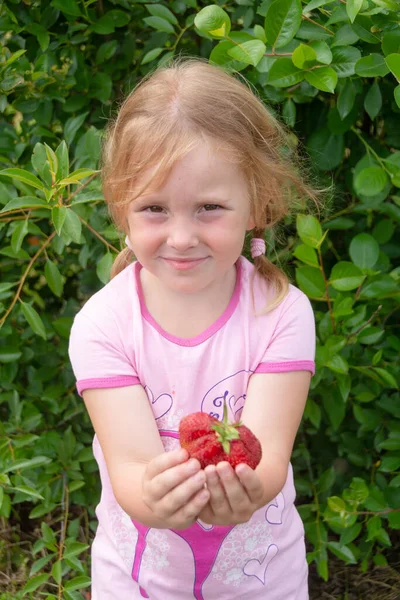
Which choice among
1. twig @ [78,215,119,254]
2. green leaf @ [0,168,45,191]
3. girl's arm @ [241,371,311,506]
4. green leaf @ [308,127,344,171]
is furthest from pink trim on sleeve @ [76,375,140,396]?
green leaf @ [308,127,344,171]

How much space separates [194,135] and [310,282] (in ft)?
2.22

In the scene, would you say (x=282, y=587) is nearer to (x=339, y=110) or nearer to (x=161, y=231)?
(x=161, y=231)

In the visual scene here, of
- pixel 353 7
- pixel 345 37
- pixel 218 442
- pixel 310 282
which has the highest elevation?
pixel 353 7

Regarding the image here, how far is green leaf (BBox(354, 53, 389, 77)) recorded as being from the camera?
180 centimetres

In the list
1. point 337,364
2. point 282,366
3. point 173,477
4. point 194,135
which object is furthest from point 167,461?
point 337,364

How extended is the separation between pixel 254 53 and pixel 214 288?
0.45 metres

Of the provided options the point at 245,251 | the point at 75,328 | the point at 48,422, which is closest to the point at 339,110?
the point at 245,251

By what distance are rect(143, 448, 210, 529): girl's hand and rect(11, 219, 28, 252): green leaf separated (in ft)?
2.68

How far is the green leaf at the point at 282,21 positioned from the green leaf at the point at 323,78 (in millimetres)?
86

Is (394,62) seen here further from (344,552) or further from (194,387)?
(344,552)

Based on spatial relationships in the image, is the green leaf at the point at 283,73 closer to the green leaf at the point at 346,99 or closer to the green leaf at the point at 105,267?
the green leaf at the point at 346,99

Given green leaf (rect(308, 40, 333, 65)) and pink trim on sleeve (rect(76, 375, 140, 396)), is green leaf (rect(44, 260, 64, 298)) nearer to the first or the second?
pink trim on sleeve (rect(76, 375, 140, 396))

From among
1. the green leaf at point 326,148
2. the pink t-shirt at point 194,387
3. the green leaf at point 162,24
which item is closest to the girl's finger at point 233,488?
the pink t-shirt at point 194,387

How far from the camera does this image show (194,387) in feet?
5.20
